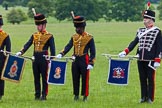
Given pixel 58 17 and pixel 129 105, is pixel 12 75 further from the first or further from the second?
pixel 58 17

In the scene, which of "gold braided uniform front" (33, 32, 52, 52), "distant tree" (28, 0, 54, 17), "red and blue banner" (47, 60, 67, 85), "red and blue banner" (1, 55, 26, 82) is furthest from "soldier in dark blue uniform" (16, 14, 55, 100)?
"distant tree" (28, 0, 54, 17)

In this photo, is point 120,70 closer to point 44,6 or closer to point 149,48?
point 149,48

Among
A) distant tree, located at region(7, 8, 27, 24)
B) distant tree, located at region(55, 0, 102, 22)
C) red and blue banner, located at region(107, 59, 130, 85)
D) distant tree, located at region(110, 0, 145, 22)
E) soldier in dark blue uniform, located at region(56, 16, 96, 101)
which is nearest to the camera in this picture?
red and blue banner, located at region(107, 59, 130, 85)

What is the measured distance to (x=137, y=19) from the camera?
365 ft

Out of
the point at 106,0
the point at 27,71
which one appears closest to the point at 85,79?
the point at 27,71

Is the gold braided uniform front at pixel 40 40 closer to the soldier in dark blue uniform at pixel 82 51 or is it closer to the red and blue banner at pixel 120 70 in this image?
the soldier in dark blue uniform at pixel 82 51

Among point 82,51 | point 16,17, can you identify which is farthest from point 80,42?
point 16,17

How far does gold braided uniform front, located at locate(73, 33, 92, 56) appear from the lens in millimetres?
14484

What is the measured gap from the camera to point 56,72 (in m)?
14.5

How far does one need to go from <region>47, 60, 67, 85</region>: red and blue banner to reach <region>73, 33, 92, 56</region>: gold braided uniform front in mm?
403

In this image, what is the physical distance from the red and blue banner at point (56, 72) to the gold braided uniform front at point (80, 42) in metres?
0.40

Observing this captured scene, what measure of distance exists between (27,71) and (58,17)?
290 feet

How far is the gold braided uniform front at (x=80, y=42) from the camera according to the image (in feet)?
47.5

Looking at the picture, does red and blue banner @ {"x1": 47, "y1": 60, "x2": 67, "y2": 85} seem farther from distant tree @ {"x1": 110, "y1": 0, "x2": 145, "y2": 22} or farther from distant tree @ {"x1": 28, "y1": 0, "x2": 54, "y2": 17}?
distant tree @ {"x1": 110, "y1": 0, "x2": 145, "y2": 22}
